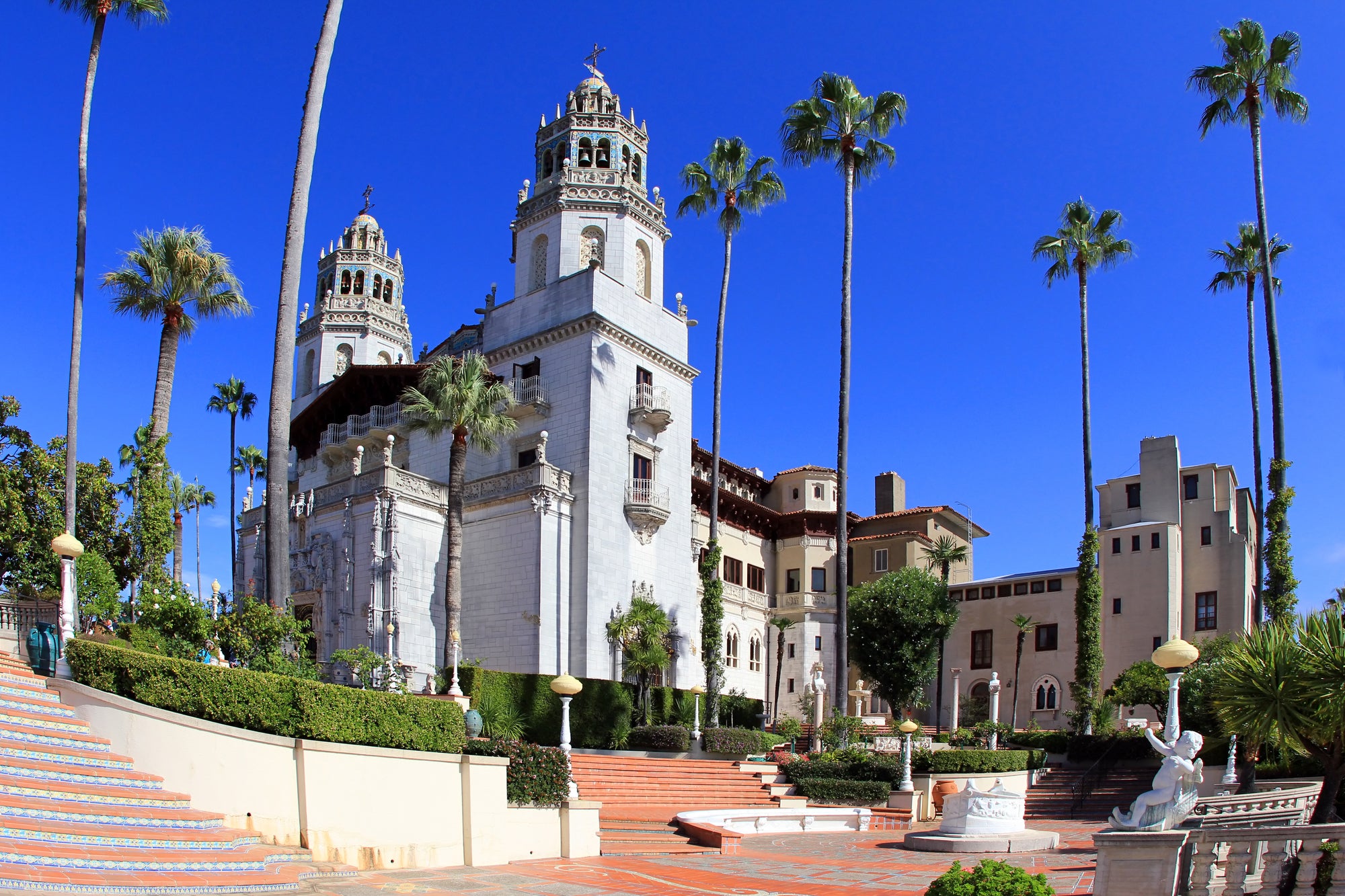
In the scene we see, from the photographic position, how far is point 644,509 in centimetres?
3853

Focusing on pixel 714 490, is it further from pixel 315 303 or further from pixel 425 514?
pixel 315 303

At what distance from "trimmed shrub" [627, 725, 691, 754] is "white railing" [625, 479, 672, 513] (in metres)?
8.56

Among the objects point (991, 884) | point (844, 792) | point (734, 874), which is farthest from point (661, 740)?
point (991, 884)

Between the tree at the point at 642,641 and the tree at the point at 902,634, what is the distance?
13.4 meters

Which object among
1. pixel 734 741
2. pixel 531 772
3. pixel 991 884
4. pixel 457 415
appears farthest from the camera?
pixel 734 741

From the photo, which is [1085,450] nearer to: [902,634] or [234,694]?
[902,634]

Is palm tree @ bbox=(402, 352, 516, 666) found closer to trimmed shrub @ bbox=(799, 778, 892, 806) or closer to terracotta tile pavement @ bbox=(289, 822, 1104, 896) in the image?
trimmed shrub @ bbox=(799, 778, 892, 806)

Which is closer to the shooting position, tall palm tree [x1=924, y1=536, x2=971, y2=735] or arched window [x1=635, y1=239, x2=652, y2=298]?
arched window [x1=635, y1=239, x2=652, y2=298]

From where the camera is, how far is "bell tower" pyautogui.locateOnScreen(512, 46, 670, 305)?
4103 cm

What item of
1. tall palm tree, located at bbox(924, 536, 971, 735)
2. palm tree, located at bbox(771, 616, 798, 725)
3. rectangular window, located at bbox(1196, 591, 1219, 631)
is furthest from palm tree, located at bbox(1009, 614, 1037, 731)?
palm tree, located at bbox(771, 616, 798, 725)

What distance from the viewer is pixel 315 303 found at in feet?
183

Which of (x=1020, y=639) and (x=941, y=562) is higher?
(x=941, y=562)

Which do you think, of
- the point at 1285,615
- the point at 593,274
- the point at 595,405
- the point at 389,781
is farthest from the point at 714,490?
the point at 389,781

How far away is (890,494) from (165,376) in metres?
44.5
